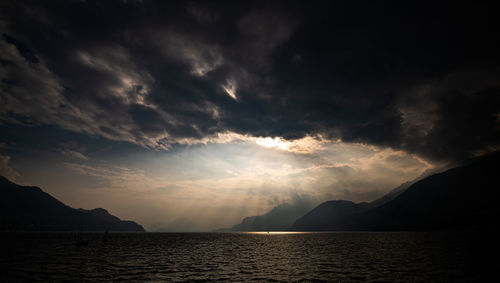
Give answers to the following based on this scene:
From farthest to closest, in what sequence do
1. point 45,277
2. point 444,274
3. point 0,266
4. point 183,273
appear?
point 0,266 → point 183,273 → point 444,274 → point 45,277

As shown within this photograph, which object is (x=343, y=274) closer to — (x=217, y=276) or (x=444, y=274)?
(x=444, y=274)

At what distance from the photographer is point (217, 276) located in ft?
115

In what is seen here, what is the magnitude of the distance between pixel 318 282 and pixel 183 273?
2059 centimetres

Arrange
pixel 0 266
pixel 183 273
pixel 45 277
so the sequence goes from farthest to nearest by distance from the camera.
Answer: pixel 0 266, pixel 183 273, pixel 45 277

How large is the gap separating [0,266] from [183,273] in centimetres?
3175

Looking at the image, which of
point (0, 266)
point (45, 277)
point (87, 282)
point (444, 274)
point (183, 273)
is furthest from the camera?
point (0, 266)

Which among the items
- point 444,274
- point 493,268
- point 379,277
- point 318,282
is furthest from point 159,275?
point 493,268

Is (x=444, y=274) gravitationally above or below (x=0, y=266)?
above

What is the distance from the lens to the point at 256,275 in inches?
1421

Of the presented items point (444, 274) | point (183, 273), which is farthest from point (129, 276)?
point (444, 274)

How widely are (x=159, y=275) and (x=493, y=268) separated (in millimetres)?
53704

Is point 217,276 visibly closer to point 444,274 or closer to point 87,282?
point 87,282

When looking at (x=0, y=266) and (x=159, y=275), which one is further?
(x=0, y=266)

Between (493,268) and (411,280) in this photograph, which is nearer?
(411,280)
